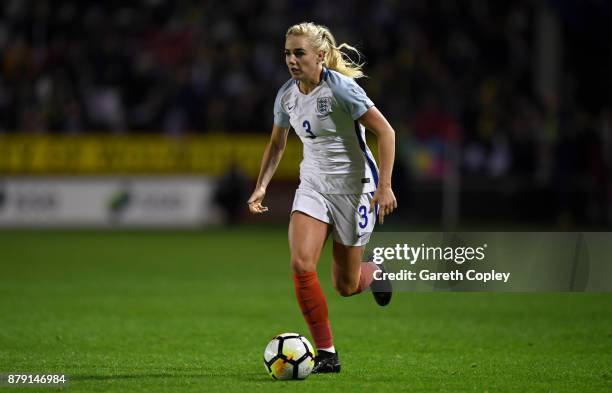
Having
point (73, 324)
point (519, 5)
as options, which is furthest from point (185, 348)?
point (519, 5)

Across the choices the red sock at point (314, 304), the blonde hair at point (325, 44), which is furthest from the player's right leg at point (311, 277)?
the blonde hair at point (325, 44)

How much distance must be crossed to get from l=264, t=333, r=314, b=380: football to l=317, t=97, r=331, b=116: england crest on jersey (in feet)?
4.79

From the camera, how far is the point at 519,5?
2714cm

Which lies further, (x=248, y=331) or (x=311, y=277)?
(x=248, y=331)

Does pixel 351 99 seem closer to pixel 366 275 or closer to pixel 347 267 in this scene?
pixel 347 267

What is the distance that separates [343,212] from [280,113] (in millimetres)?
824

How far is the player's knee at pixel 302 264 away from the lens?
283 inches

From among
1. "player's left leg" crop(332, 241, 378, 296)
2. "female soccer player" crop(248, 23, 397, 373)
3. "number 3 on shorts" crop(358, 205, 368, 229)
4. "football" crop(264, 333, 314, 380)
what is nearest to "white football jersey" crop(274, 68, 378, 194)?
"female soccer player" crop(248, 23, 397, 373)

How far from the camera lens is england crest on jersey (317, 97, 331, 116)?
23.9ft

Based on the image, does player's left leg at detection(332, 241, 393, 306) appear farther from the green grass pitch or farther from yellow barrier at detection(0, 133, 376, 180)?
yellow barrier at detection(0, 133, 376, 180)

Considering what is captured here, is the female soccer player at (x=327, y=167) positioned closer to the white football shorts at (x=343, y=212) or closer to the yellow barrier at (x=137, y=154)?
the white football shorts at (x=343, y=212)

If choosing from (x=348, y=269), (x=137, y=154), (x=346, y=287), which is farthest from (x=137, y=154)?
(x=348, y=269)

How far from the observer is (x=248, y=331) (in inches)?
378

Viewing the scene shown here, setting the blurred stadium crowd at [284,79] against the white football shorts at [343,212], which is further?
the blurred stadium crowd at [284,79]
